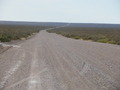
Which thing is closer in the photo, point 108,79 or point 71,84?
point 71,84

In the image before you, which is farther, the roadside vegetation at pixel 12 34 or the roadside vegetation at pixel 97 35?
the roadside vegetation at pixel 97 35

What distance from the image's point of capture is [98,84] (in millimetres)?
A: 6918

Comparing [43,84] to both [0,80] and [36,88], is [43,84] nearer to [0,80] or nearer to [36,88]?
[36,88]

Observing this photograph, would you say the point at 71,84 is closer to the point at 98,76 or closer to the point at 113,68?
the point at 98,76

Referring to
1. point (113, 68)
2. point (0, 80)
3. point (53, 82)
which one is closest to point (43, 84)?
point (53, 82)

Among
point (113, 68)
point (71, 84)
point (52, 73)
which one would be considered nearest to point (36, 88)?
point (71, 84)

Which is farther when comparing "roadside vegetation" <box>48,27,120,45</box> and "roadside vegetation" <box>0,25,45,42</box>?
"roadside vegetation" <box>48,27,120,45</box>

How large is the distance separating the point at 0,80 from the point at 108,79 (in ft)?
12.1

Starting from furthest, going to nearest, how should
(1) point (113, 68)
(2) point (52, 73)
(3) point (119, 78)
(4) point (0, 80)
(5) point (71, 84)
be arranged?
(1) point (113, 68) < (2) point (52, 73) < (3) point (119, 78) < (4) point (0, 80) < (5) point (71, 84)

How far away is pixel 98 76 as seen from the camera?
817 centimetres

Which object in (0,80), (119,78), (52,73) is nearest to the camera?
(0,80)

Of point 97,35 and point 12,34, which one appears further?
point 97,35

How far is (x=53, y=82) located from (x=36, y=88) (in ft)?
2.87

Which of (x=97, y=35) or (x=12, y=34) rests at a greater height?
(x=12, y=34)
